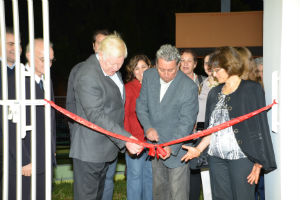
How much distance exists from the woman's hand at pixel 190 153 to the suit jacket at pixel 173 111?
0.09m

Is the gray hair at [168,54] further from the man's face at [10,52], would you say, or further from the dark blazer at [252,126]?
the man's face at [10,52]

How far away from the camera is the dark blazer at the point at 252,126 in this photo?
2799 millimetres

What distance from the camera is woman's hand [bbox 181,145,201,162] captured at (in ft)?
10.5

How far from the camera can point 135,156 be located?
4.03 metres

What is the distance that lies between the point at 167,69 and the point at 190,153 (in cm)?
82

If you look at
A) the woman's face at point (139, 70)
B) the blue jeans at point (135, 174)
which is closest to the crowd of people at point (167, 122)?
the blue jeans at point (135, 174)

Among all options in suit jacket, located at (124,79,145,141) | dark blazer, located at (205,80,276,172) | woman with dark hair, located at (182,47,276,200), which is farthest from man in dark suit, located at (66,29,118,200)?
dark blazer, located at (205,80,276,172)

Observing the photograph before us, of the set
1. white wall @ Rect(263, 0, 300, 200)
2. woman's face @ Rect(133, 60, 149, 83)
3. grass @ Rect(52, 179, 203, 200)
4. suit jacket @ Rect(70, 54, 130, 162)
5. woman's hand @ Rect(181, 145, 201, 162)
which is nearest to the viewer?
white wall @ Rect(263, 0, 300, 200)

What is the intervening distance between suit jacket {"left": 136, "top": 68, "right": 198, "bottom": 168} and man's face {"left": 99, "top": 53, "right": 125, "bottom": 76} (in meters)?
0.56

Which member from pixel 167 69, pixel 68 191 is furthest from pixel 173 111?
pixel 68 191

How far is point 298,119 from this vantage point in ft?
8.96

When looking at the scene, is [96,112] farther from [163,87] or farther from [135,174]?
[135,174]

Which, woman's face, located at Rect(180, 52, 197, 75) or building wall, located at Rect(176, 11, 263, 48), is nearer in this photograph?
woman's face, located at Rect(180, 52, 197, 75)

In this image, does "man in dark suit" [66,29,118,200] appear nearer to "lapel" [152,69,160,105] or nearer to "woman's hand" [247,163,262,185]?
"lapel" [152,69,160,105]
